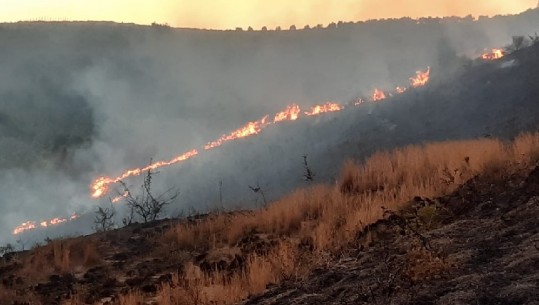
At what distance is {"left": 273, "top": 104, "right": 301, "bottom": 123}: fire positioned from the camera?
6803 centimetres

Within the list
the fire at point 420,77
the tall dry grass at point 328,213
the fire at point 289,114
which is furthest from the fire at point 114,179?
the tall dry grass at point 328,213

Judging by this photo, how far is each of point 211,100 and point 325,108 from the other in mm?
13607

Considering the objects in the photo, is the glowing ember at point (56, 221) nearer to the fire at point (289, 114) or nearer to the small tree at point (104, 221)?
the fire at point (289, 114)

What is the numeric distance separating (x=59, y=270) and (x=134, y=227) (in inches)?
95.2

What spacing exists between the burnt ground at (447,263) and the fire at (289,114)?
61424mm

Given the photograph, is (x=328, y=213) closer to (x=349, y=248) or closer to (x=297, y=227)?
(x=297, y=227)

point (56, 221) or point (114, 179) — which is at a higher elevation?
point (114, 179)

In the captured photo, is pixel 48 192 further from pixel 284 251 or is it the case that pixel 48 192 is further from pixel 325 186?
pixel 284 251

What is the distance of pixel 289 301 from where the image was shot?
4.48 meters

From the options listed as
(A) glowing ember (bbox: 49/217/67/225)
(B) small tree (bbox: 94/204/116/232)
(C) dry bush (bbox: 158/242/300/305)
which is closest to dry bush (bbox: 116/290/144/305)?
(C) dry bush (bbox: 158/242/300/305)

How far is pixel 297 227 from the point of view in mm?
9508

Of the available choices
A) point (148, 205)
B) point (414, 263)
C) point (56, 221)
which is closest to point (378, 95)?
point (56, 221)

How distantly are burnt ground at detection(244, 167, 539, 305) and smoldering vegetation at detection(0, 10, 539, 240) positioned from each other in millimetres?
24678

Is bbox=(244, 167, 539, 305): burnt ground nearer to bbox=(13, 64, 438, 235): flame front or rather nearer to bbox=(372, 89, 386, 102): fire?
bbox=(13, 64, 438, 235): flame front
